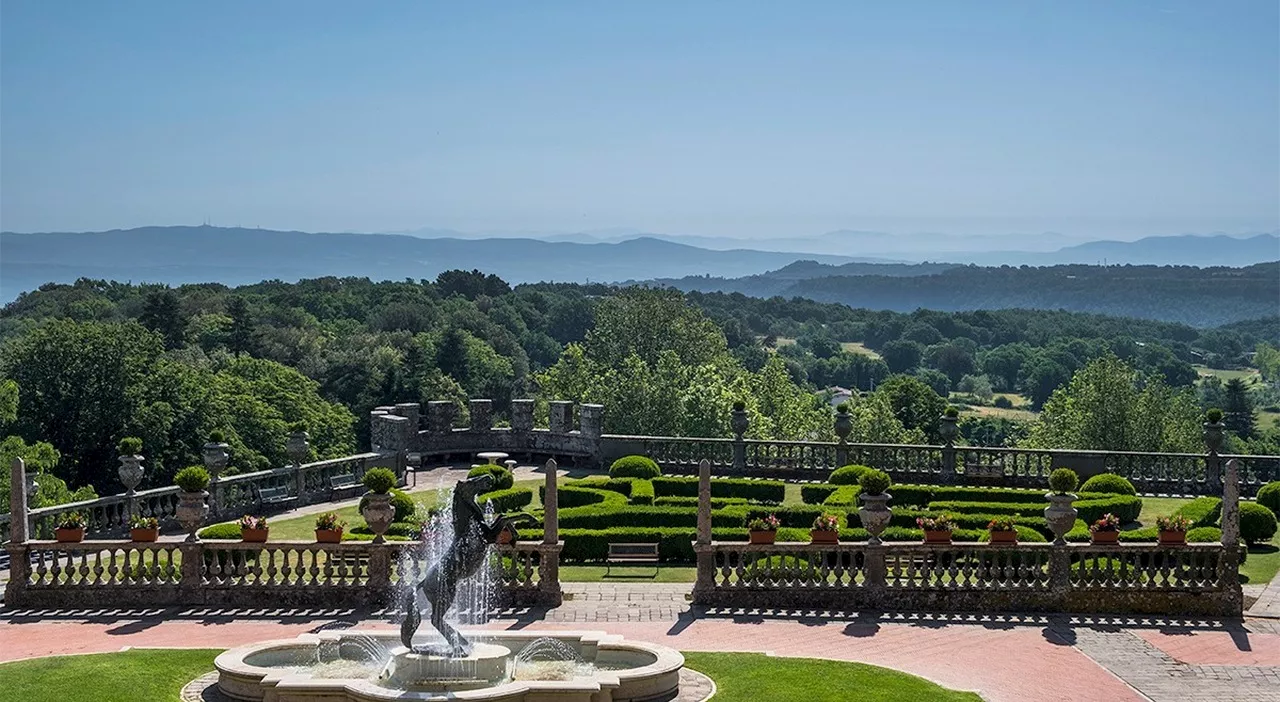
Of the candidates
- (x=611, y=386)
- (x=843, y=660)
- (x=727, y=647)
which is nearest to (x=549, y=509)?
(x=727, y=647)

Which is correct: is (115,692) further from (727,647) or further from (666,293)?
(666,293)

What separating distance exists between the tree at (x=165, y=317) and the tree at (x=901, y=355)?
389 feet

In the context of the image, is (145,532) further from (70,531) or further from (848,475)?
A: (848,475)

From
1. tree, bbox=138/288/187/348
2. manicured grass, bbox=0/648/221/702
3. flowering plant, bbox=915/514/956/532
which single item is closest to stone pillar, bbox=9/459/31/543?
manicured grass, bbox=0/648/221/702

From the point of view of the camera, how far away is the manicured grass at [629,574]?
3005 centimetres

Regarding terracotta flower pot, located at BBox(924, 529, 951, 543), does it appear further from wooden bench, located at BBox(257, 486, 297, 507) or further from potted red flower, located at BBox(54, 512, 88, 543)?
wooden bench, located at BBox(257, 486, 297, 507)

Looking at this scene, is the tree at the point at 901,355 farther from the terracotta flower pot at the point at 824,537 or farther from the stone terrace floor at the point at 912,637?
the stone terrace floor at the point at 912,637

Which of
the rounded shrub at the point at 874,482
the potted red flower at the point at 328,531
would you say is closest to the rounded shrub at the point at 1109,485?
the rounded shrub at the point at 874,482

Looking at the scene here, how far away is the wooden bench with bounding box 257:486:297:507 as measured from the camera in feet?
124

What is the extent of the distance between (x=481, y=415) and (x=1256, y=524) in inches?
891

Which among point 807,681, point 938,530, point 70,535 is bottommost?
point 807,681

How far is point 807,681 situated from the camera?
2241 cm

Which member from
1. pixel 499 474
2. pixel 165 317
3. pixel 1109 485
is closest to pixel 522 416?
pixel 499 474

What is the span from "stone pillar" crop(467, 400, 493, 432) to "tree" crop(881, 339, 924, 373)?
5944 inches
